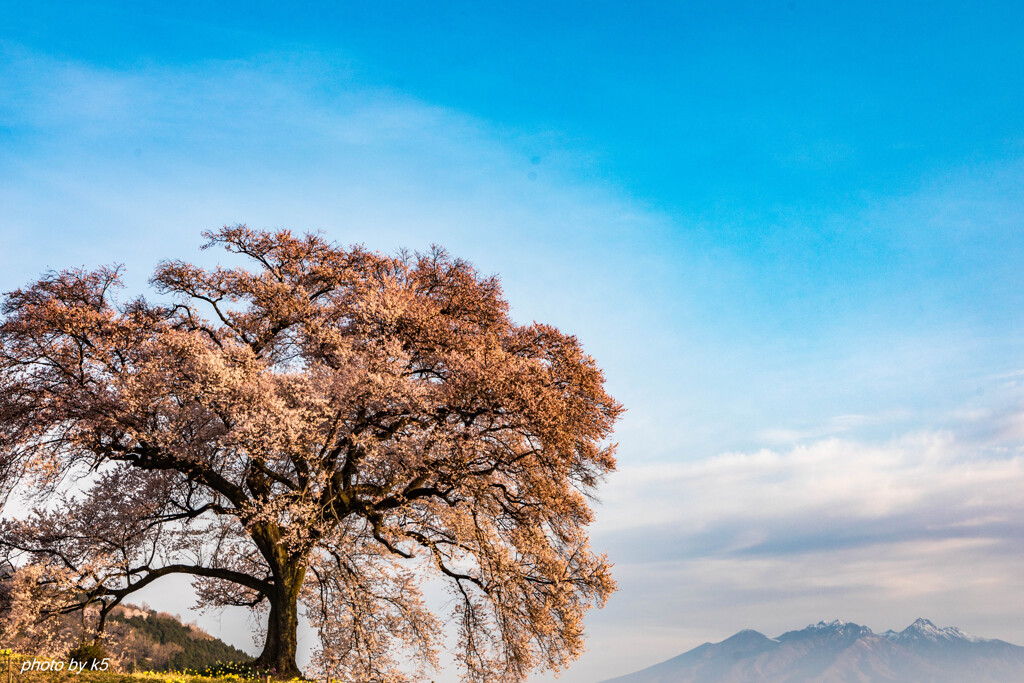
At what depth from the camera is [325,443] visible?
19.6m

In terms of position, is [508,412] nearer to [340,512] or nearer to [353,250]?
[340,512]

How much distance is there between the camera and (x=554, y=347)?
923 inches

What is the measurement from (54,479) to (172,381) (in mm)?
4128

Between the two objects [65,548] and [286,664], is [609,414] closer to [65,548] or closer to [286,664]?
[286,664]

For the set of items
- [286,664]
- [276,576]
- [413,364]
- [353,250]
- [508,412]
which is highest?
[353,250]

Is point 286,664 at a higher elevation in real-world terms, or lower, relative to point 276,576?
lower

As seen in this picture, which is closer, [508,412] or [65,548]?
[508,412]

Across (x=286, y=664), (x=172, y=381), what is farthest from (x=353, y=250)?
(x=286, y=664)

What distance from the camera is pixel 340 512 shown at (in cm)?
2195

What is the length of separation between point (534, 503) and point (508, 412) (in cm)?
372

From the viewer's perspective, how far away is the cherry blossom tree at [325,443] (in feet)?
63.0

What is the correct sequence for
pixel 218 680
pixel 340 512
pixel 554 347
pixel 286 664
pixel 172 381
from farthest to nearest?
pixel 554 347
pixel 340 512
pixel 286 664
pixel 172 381
pixel 218 680

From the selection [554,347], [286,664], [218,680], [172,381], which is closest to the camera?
[218,680]

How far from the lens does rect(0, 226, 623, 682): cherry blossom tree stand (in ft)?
63.0
